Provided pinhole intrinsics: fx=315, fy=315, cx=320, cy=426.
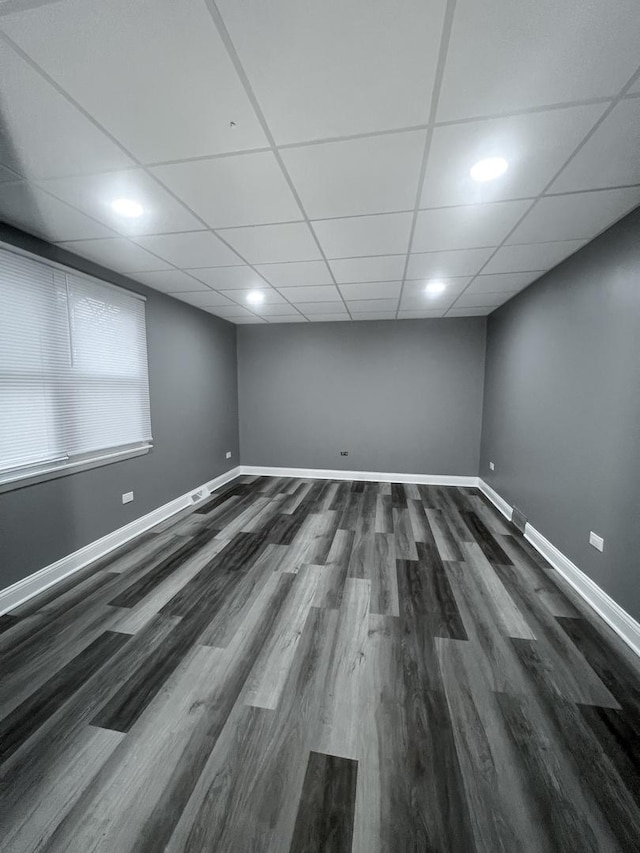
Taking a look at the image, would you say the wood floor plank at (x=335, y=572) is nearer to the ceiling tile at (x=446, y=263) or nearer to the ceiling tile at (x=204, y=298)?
the ceiling tile at (x=446, y=263)

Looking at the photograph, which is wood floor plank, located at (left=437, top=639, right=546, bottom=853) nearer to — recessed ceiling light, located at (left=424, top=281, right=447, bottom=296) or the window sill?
the window sill

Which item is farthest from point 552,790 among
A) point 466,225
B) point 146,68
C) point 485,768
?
point 146,68

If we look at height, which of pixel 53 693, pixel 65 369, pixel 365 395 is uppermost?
pixel 65 369

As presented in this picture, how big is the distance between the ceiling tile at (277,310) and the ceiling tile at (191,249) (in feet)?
4.55

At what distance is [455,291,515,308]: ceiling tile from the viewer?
3631 mm

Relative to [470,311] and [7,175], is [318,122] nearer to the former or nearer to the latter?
[7,175]

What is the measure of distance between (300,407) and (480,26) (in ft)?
14.8

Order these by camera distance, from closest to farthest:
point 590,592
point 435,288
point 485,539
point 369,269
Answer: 1. point 590,592
2. point 369,269
3. point 485,539
4. point 435,288

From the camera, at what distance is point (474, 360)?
15.5 feet

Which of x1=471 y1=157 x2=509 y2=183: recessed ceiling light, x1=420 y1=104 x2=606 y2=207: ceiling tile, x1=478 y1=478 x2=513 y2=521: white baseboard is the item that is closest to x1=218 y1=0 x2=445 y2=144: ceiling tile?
x1=420 y1=104 x2=606 y2=207: ceiling tile

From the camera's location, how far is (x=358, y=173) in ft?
5.17

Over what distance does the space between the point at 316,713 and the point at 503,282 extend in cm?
379

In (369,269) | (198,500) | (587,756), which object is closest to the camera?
(587,756)

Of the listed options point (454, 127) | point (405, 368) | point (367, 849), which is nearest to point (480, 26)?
point (454, 127)
